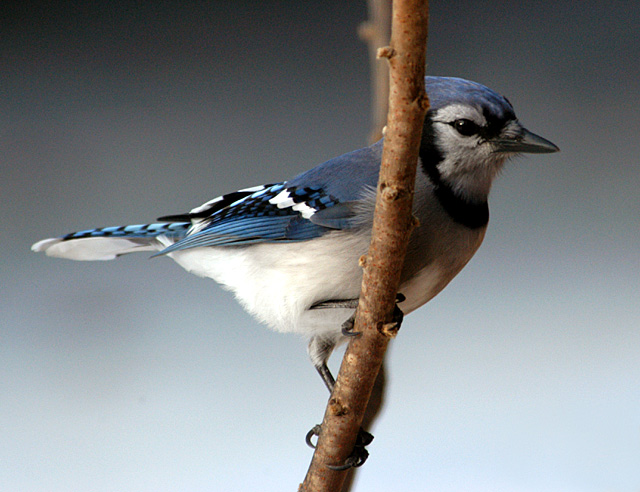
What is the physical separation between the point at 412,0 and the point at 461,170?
30 cm

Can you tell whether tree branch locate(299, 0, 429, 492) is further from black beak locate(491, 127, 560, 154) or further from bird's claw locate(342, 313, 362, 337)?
black beak locate(491, 127, 560, 154)

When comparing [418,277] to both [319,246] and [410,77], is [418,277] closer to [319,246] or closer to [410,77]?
[319,246]

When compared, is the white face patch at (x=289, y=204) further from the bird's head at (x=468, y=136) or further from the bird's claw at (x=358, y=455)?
the bird's claw at (x=358, y=455)

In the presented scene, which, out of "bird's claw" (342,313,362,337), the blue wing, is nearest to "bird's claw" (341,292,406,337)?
"bird's claw" (342,313,362,337)

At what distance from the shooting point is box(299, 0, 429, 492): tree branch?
439 mm

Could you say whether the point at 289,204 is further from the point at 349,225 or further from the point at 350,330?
the point at 350,330

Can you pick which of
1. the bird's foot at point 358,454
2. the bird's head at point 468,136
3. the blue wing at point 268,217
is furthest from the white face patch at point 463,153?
the bird's foot at point 358,454

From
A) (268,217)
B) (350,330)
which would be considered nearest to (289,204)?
(268,217)

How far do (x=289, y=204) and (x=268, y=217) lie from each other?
0.11 feet

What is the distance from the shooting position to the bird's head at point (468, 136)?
26.2 inches

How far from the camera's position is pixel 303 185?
A: 2.56 ft

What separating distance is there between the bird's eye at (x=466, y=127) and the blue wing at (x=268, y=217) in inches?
5.5

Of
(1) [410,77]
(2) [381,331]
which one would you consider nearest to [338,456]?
(2) [381,331]

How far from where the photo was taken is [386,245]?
1.76 ft
